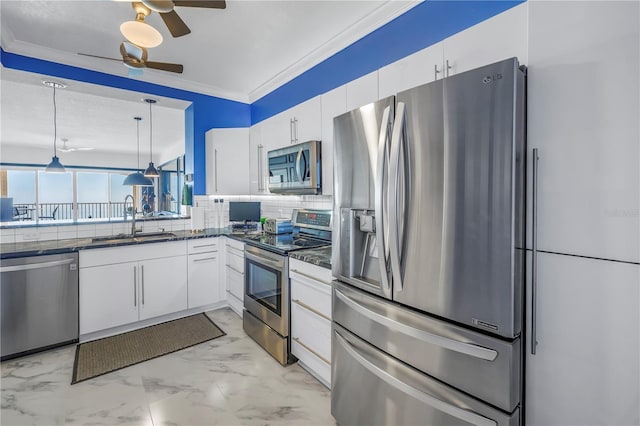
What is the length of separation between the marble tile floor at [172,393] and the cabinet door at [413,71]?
214cm

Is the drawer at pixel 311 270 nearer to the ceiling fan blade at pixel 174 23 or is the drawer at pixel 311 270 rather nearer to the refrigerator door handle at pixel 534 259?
the refrigerator door handle at pixel 534 259

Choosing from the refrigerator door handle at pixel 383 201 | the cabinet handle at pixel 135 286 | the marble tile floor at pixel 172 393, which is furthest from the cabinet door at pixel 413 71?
the cabinet handle at pixel 135 286

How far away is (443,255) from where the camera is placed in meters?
1.24

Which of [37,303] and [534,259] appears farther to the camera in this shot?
[37,303]

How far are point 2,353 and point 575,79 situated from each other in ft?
13.6

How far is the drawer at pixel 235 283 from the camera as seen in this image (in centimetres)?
327

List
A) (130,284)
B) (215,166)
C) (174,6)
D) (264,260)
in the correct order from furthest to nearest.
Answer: (215,166) < (130,284) < (264,260) < (174,6)

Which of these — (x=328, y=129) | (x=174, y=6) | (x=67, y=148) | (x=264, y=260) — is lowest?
(x=264, y=260)

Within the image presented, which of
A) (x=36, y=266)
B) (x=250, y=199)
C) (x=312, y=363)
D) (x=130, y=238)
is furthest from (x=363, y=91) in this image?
(x=36, y=266)

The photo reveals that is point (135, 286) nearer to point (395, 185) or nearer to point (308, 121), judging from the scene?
point (308, 121)

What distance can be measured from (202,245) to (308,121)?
1851 millimetres

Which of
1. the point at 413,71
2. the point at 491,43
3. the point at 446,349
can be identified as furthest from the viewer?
the point at 413,71

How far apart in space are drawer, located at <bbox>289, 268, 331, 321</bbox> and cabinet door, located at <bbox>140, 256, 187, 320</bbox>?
5.26 feet

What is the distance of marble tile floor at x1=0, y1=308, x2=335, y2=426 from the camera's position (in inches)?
73.7
